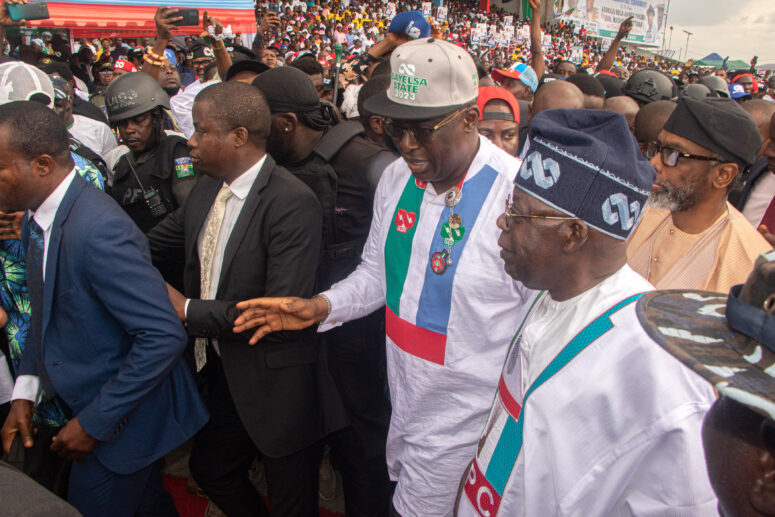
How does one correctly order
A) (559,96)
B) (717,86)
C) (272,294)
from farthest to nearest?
(717,86) → (559,96) → (272,294)

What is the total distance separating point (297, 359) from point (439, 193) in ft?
3.27

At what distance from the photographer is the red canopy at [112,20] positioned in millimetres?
7820

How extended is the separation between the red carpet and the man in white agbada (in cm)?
220

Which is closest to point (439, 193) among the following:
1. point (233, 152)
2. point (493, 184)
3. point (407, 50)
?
point (493, 184)

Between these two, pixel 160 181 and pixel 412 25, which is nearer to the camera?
pixel 160 181

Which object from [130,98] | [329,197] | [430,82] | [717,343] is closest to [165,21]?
[130,98]

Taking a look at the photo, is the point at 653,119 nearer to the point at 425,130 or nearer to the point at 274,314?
the point at 425,130

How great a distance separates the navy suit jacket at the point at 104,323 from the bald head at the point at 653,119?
10.2ft

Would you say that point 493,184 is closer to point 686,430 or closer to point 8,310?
point 686,430

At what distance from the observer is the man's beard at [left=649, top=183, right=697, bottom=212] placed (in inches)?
82.4

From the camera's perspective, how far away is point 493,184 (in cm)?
192

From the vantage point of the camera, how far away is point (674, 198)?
213cm

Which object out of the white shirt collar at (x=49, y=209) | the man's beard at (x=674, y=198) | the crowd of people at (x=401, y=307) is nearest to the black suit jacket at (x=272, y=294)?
the crowd of people at (x=401, y=307)

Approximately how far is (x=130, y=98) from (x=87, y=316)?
6.07 feet
